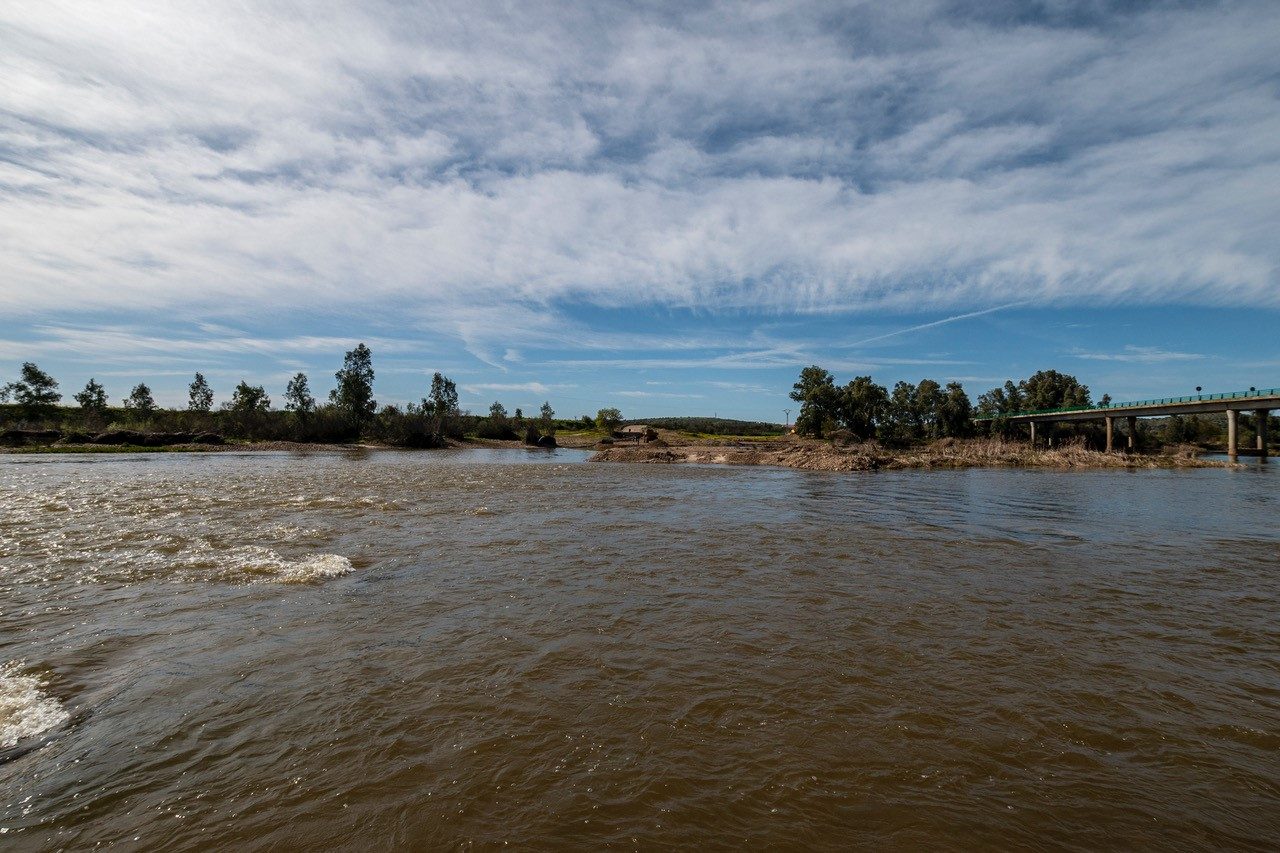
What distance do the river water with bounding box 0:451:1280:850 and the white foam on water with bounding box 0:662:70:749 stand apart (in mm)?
40

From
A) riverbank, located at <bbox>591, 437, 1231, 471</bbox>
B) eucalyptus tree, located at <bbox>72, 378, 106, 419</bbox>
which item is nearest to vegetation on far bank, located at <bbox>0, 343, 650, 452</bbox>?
eucalyptus tree, located at <bbox>72, 378, 106, 419</bbox>

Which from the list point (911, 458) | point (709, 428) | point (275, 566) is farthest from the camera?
point (709, 428)

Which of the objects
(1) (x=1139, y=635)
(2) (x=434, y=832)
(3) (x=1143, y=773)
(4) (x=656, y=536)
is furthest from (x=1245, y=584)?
(2) (x=434, y=832)

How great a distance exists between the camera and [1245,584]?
28.6 feet

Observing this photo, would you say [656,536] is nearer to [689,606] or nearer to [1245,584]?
[689,606]

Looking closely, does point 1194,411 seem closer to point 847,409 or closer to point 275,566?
point 847,409

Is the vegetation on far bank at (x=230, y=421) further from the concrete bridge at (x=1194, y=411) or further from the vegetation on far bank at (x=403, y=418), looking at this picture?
the concrete bridge at (x=1194, y=411)

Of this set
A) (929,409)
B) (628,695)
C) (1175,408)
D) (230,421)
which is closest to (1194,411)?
(1175,408)

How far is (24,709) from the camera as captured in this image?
4348mm

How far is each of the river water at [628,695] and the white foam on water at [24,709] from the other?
40 mm

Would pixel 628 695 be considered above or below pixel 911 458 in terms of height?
below

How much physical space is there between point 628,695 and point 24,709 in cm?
486

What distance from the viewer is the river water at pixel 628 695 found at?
319 centimetres

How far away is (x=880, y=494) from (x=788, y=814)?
21320mm
